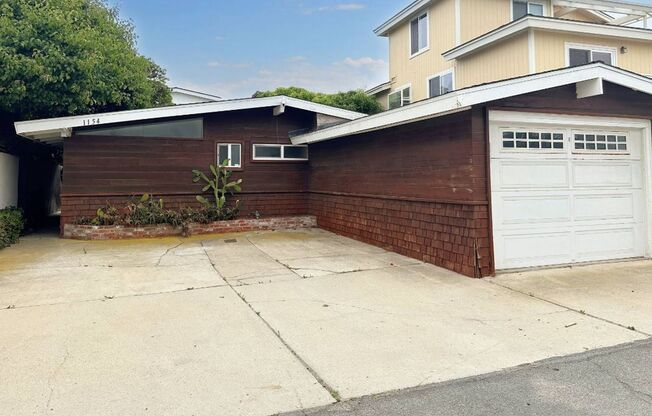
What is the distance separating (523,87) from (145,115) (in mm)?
8013

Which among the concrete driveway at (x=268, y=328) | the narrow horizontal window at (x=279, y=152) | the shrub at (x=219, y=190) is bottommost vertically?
the concrete driveway at (x=268, y=328)

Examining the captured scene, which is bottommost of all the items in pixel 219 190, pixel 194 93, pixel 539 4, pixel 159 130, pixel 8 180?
pixel 219 190

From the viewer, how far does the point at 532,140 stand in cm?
700

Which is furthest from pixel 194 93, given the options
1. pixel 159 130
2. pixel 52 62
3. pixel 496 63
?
pixel 496 63

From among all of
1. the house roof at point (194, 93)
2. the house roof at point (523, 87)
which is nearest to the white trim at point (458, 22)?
the house roof at point (523, 87)

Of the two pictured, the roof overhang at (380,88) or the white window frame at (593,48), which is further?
the roof overhang at (380,88)

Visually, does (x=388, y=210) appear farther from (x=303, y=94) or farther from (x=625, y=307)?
(x=303, y=94)

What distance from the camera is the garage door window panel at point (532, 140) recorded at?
22.4 feet

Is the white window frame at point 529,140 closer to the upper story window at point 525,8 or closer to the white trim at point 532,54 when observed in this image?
the white trim at point 532,54

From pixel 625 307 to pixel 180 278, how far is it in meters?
5.73

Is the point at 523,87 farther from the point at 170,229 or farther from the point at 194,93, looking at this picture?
the point at 194,93

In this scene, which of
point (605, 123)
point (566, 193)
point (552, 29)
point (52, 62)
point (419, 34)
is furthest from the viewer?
point (419, 34)

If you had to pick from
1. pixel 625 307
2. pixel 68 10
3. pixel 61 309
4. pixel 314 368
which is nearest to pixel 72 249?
pixel 61 309

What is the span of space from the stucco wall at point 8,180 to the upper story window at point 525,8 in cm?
1583
